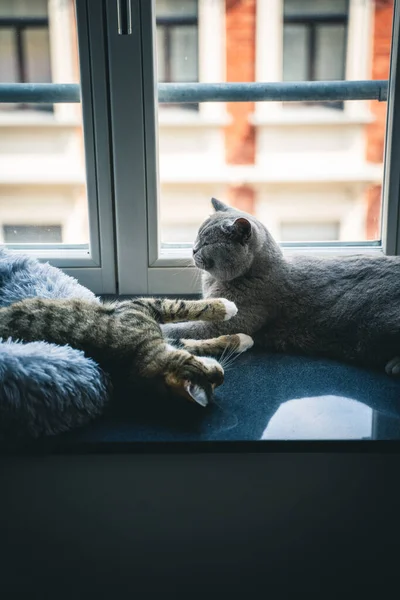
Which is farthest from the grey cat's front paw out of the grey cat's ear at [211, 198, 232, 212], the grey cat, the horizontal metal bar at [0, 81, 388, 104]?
the horizontal metal bar at [0, 81, 388, 104]

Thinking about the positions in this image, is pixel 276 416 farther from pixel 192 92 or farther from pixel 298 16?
pixel 298 16

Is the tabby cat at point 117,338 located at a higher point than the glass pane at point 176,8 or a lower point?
lower

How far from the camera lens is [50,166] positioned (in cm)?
143

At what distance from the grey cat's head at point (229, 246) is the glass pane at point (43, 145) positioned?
346 millimetres

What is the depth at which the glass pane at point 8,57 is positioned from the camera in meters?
1.30

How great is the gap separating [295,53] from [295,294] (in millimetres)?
610

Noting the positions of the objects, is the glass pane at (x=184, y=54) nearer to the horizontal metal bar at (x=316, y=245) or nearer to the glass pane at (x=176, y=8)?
the glass pane at (x=176, y=8)

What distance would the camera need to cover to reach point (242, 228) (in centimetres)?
118

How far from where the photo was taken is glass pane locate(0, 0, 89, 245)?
129 centimetres

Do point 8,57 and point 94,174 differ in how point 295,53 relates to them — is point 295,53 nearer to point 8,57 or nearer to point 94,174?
point 94,174

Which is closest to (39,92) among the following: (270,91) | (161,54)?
(161,54)

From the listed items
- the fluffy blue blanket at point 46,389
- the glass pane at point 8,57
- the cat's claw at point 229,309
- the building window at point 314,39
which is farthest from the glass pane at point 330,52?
the fluffy blue blanket at point 46,389

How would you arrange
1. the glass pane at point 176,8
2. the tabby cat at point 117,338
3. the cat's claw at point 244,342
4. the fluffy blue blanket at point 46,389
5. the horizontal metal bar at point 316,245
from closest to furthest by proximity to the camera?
the fluffy blue blanket at point 46,389 < the tabby cat at point 117,338 < the cat's claw at point 244,342 < the glass pane at point 176,8 < the horizontal metal bar at point 316,245

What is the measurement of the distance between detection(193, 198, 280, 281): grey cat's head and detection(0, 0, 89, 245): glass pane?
0.35m
